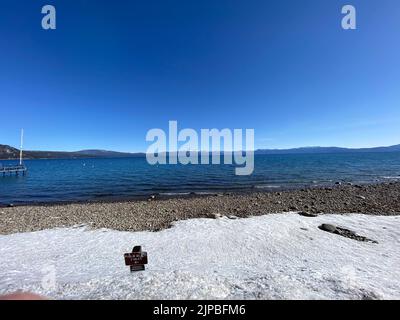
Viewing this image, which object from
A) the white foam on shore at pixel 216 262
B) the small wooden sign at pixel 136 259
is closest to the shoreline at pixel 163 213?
the white foam on shore at pixel 216 262

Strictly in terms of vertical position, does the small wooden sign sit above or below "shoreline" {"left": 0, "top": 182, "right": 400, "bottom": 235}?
above

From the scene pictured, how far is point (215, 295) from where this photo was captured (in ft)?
20.0

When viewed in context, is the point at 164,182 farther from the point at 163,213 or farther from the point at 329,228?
the point at 329,228

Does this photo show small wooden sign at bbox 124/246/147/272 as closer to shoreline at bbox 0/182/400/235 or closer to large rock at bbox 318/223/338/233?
shoreline at bbox 0/182/400/235

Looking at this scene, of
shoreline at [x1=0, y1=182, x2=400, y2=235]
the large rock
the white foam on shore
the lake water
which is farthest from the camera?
the lake water

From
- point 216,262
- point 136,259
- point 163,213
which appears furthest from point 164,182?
point 136,259

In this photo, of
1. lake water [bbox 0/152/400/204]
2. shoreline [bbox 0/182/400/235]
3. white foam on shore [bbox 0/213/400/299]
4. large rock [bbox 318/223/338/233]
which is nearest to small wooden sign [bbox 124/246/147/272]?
white foam on shore [bbox 0/213/400/299]

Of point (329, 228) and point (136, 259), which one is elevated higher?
point (136, 259)

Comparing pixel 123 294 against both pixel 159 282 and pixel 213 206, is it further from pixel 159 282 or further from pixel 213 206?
pixel 213 206

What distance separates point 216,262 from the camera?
8.76 metres

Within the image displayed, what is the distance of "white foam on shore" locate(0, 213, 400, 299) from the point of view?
6426 millimetres
